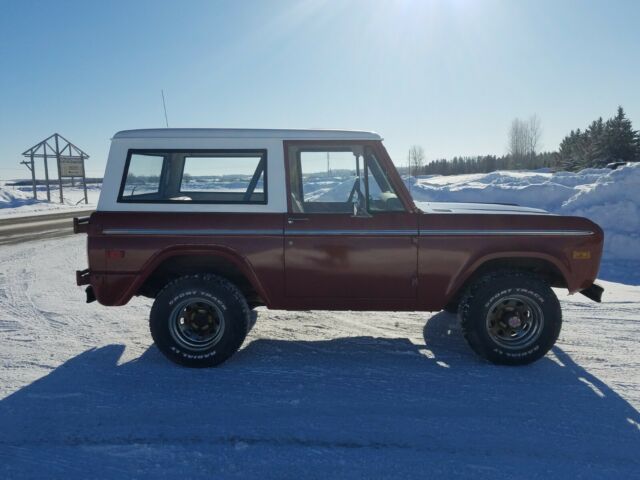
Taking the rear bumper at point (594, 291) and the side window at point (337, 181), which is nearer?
the side window at point (337, 181)

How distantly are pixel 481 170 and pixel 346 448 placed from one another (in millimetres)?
61933

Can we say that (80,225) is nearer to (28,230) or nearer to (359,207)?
(359,207)

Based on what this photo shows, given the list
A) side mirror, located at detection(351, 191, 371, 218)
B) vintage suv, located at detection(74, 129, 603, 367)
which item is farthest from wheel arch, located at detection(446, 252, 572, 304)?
side mirror, located at detection(351, 191, 371, 218)

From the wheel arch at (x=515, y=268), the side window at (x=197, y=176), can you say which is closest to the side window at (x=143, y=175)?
the side window at (x=197, y=176)

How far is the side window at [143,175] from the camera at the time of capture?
379cm

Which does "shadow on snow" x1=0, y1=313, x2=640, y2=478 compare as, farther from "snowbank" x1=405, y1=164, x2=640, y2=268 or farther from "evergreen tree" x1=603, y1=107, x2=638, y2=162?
"evergreen tree" x1=603, y1=107, x2=638, y2=162

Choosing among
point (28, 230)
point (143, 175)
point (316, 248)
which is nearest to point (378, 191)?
point (316, 248)

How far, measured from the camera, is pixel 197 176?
13.9 feet

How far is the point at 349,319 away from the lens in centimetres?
505

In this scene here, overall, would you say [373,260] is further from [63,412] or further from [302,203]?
[63,412]

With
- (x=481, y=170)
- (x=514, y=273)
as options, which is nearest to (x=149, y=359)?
(x=514, y=273)

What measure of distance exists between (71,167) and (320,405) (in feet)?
97.5

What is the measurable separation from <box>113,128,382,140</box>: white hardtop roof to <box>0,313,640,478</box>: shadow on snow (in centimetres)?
205

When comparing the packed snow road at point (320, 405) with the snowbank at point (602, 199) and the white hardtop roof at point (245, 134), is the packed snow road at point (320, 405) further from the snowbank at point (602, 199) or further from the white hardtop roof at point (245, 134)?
the snowbank at point (602, 199)
